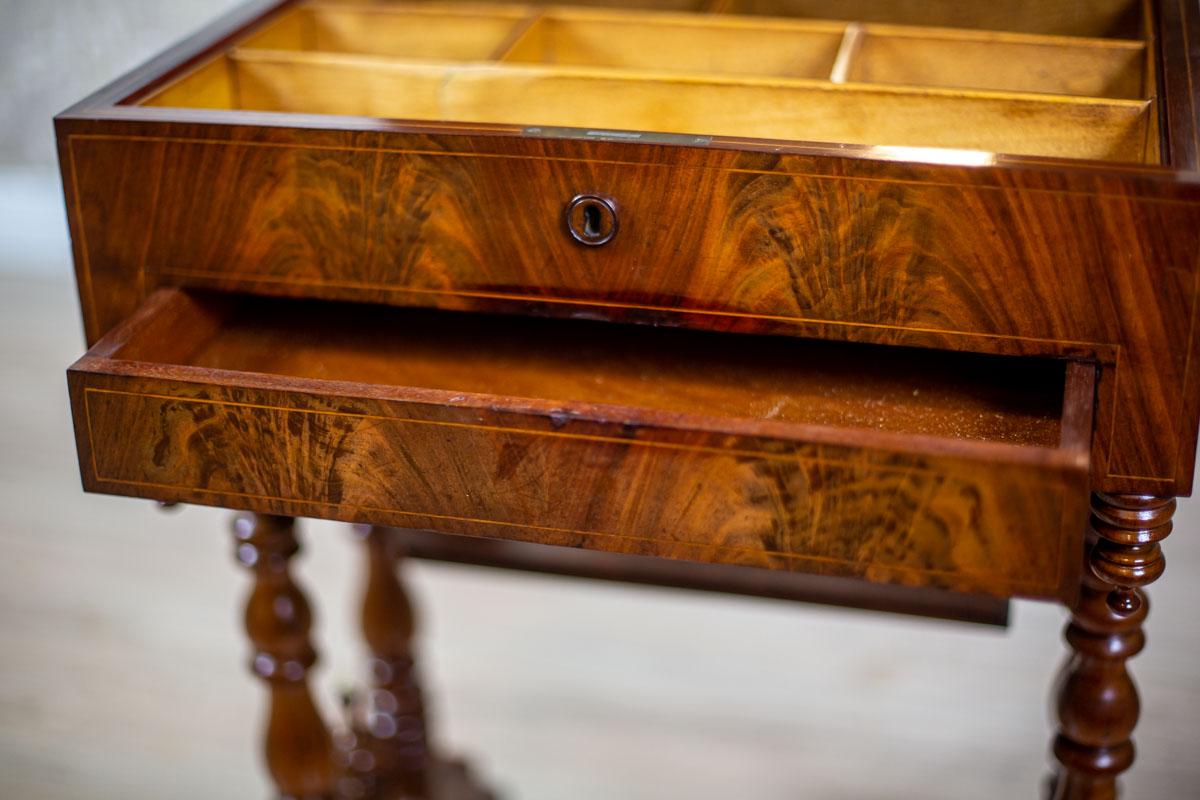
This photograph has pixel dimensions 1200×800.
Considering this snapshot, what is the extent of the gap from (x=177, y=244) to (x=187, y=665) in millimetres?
947

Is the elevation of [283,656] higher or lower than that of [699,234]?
lower

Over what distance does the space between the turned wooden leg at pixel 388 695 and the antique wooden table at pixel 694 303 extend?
1.27ft

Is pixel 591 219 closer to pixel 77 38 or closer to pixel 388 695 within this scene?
pixel 388 695

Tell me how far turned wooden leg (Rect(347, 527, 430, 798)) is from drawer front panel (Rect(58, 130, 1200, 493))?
0.58 m

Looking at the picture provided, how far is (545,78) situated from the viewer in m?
0.97

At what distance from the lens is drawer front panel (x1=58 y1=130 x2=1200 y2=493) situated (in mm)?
785

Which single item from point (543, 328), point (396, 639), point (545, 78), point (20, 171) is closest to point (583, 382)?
point (543, 328)

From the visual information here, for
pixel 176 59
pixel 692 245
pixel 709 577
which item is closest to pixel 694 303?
pixel 692 245

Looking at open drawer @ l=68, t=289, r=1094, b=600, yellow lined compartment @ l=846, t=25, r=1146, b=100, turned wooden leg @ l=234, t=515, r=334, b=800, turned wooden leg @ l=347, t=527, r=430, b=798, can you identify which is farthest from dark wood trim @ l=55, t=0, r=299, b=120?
turned wooden leg @ l=347, t=527, r=430, b=798

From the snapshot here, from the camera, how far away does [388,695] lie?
4.94 ft

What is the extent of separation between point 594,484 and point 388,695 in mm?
807

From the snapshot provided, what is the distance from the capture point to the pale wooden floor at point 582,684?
1.55 meters

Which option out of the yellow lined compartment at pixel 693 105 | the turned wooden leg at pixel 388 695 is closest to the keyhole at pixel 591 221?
the yellow lined compartment at pixel 693 105

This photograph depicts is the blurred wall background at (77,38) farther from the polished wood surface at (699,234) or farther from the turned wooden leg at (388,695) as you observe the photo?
the polished wood surface at (699,234)
